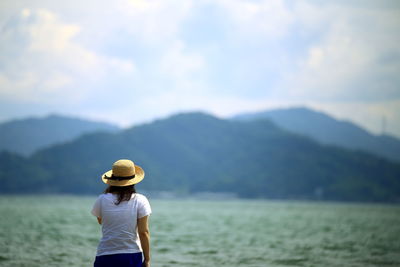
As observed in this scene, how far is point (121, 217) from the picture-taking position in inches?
257

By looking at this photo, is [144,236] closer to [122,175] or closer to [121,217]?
[121,217]

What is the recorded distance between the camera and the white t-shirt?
6.54 metres

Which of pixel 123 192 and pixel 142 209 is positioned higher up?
pixel 123 192

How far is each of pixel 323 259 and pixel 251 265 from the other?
3.95m

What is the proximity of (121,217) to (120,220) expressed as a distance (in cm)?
4

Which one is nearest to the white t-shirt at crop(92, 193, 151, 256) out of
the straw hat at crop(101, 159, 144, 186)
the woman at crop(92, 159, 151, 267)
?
the woman at crop(92, 159, 151, 267)

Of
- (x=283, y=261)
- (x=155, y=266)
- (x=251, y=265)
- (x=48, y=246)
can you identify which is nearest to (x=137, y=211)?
(x=155, y=266)

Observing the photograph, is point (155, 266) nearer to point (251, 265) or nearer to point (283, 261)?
point (251, 265)

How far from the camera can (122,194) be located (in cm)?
656

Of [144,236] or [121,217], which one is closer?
[121,217]

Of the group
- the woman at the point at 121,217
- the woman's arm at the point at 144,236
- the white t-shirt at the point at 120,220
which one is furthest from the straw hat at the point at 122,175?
the woman's arm at the point at 144,236

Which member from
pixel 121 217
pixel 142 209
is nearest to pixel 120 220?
pixel 121 217

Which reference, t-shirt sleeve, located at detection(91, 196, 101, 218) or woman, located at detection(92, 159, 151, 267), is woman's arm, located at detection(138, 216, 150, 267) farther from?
t-shirt sleeve, located at detection(91, 196, 101, 218)

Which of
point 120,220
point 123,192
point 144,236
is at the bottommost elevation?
point 144,236
